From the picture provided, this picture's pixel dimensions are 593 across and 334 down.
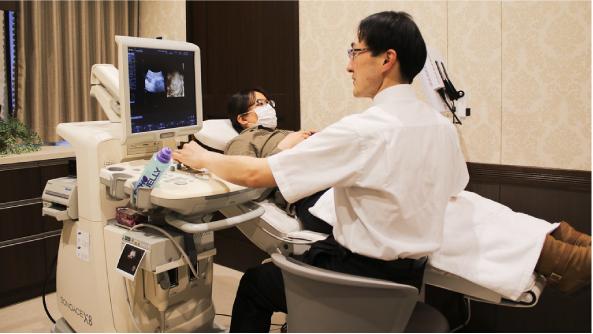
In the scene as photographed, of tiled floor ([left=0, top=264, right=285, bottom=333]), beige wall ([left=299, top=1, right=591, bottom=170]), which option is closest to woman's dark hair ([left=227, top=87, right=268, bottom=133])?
beige wall ([left=299, top=1, right=591, bottom=170])

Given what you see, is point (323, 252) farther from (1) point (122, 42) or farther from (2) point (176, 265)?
(1) point (122, 42)

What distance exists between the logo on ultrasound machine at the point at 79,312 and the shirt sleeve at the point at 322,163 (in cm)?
123

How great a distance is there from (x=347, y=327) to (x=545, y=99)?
1.48 meters

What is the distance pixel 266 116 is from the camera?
9.11 feet

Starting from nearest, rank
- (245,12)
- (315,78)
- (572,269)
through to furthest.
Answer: (572,269) → (315,78) → (245,12)

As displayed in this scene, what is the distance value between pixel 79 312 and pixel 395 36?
171 cm

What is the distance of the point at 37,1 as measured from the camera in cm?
Answer: 349

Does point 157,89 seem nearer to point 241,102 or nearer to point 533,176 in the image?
point 241,102

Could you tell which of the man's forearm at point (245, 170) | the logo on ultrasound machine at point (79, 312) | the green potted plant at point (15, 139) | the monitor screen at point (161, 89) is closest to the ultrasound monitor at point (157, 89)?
the monitor screen at point (161, 89)

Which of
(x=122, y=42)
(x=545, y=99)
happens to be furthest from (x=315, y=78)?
(x=122, y=42)

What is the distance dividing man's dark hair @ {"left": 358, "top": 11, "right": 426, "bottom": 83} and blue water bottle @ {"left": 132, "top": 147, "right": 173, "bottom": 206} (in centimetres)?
71

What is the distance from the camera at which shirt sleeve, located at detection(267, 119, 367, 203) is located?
1.45m

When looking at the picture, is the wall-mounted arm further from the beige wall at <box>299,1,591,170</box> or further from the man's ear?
the man's ear

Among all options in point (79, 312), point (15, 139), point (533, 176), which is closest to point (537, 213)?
point (533, 176)
